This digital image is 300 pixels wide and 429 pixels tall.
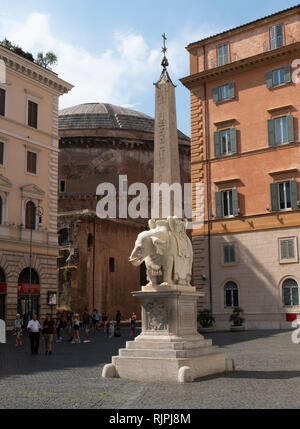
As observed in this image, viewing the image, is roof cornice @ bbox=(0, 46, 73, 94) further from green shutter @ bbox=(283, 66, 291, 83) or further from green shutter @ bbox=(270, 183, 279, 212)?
green shutter @ bbox=(270, 183, 279, 212)

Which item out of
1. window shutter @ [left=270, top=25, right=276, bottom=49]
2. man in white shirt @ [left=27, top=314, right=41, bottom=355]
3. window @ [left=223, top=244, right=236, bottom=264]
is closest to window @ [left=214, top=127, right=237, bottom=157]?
window shutter @ [left=270, top=25, right=276, bottom=49]

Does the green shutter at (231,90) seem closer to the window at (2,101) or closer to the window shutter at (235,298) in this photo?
the window shutter at (235,298)

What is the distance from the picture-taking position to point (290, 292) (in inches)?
926

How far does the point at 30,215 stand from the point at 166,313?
1865cm

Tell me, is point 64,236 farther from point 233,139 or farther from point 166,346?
point 166,346

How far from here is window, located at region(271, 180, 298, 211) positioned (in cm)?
2394

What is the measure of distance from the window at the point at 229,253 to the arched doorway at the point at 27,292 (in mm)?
9055

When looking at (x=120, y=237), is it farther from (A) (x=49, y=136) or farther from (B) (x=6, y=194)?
(B) (x=6, y=194)

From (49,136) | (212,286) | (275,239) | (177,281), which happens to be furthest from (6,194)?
(177,281)

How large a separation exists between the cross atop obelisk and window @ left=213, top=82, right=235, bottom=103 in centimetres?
1544

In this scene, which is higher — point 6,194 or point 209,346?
point 6,194

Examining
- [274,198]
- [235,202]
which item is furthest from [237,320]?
[274,198]
